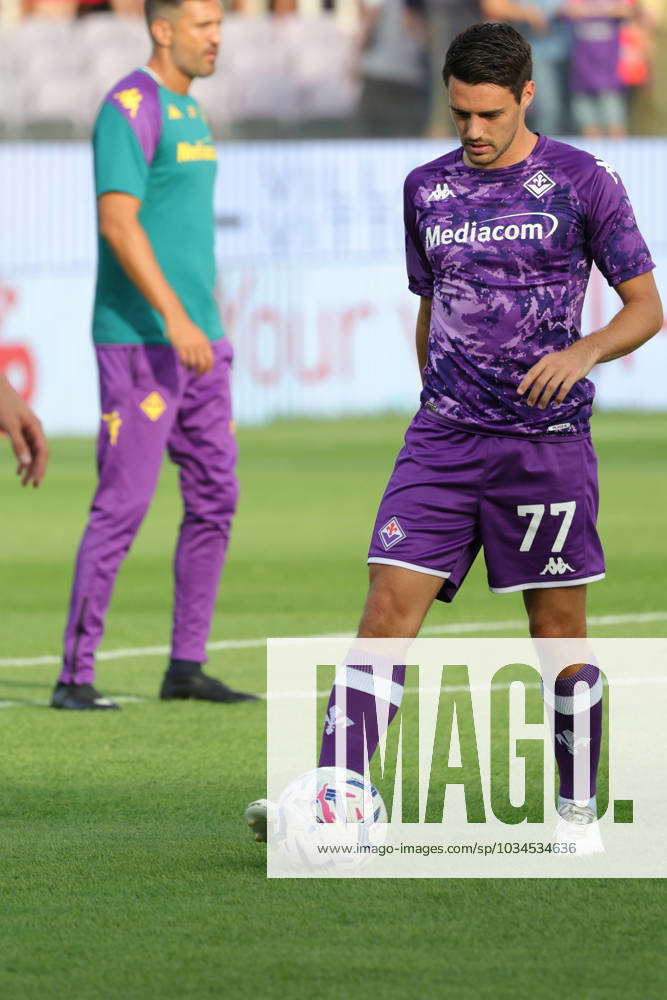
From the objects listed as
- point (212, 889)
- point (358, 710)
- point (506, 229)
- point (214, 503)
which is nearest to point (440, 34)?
point (214, 503)

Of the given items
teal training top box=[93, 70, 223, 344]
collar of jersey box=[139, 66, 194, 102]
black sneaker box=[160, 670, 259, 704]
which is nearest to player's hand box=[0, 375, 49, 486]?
A: teal training top box=[93, 70, 223, 344]

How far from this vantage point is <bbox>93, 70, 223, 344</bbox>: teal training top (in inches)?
278

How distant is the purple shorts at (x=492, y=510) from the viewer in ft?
15.7

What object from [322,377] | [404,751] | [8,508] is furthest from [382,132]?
[404,751]

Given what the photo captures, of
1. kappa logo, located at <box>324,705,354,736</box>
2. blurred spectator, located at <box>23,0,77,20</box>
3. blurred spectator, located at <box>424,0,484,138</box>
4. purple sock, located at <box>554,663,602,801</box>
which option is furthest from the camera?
blurred spectator, located at <box>23,0,77,20</box>

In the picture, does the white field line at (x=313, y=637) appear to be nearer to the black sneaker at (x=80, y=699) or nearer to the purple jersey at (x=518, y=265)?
the black sneaker at (x=80, y=699)

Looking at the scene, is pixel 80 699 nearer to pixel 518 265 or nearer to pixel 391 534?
pixel 391 534

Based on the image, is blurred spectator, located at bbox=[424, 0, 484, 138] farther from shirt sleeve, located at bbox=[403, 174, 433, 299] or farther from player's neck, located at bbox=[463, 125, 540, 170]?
player's neck, located at bbox=[463, 125, 540, 170]

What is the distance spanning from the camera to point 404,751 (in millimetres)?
6195

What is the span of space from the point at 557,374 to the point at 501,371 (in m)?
0.24

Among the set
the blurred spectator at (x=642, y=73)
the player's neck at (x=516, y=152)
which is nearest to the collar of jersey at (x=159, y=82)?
the player's neck at (x=516, y=152)

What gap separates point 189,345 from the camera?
6.79 m

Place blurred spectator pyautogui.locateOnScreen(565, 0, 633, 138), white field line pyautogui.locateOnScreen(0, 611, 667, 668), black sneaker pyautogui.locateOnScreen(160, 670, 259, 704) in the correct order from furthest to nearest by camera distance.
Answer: blurred spectator pyautogui.locateOnScreen(565, 0, 633, 138) < white field line pyautogui.locateOnScreen(0, 611, 667, 668) < black sneaker pyautogui.locateOnScreen(160, 670, 259, 704)

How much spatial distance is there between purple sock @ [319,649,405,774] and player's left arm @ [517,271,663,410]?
28.0 inches
